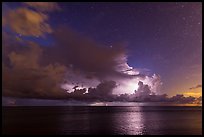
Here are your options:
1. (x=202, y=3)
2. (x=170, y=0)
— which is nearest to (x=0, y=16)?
(x=170, y=0)

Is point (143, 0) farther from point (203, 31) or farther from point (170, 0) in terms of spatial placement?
point (203, 31)

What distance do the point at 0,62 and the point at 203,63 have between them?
5.47 m

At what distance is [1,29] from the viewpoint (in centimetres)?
693

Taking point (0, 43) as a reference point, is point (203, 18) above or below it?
above

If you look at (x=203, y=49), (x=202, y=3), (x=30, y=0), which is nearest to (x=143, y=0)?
(x=202, y=3)

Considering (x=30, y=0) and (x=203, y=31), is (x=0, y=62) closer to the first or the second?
(x=30, y=0)

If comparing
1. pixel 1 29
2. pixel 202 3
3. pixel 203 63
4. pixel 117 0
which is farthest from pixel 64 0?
pixel 203 63

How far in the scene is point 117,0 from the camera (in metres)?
7.02

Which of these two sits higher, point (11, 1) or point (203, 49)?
point (11, 1)

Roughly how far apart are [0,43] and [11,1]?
3.96ft

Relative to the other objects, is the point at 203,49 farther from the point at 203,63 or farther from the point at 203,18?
the point at 203,18

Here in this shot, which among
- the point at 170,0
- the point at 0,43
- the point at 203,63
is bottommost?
the point at 203,63

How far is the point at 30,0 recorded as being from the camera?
702cm

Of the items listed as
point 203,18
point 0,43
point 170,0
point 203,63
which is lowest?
point 203,63
